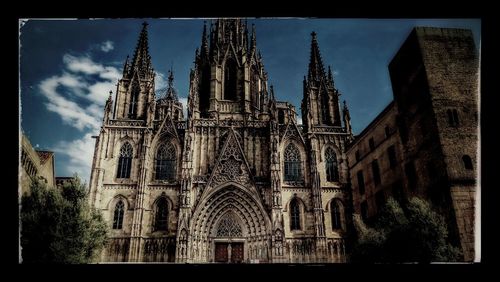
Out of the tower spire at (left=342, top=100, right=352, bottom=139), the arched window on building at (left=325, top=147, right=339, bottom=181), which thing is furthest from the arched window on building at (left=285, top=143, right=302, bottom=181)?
the tower spire at (left=342, top=100, right=352, bottom=139)

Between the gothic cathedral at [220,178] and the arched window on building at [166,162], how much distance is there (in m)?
0.08

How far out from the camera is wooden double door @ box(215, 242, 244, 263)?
79.9 ft

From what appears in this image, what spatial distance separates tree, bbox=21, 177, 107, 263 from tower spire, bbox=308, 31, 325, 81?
2279 centimetres

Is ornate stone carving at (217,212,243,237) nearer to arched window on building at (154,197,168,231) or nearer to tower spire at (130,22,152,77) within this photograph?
arched window on building at (154,197,168,231)

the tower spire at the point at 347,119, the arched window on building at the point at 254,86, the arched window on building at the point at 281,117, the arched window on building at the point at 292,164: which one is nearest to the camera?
the arched window on building at the point at 292,164

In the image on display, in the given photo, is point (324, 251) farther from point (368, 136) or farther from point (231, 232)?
point (368, 136)

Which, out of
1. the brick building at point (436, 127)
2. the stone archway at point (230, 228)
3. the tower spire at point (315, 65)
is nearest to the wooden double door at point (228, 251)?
the stone archway at point (230, 228)

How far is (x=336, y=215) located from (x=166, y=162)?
1430cm

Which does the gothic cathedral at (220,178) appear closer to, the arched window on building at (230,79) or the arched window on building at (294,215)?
the arched window on building at (294,215)

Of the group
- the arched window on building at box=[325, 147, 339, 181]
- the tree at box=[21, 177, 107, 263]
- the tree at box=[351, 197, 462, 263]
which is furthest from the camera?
the arched window on building at box=[325, 147, 339, 181]

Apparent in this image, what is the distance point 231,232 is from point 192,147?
24.1ft

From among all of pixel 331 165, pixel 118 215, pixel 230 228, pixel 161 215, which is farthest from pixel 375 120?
pixel 118 215

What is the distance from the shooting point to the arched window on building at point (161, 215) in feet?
81.0

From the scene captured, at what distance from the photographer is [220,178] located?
2562cm
